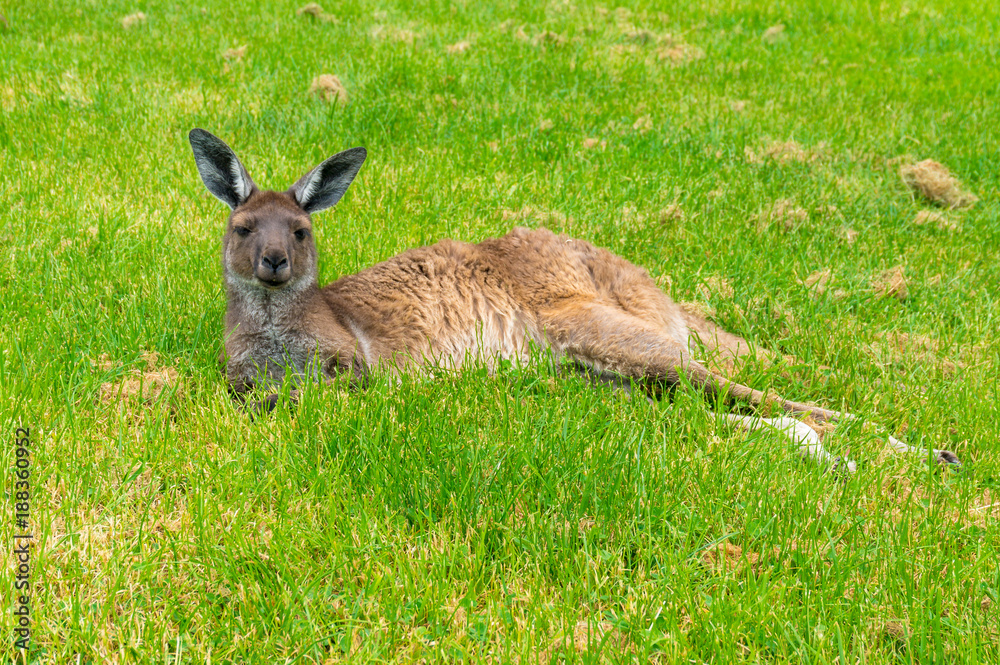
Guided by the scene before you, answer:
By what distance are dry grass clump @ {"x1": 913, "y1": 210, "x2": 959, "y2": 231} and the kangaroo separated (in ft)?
9.00

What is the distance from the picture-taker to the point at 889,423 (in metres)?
4.04

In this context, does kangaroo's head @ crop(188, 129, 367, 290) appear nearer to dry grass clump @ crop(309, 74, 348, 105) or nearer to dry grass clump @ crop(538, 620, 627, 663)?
dry grass clump @ crop(538, 620, 627, 663)

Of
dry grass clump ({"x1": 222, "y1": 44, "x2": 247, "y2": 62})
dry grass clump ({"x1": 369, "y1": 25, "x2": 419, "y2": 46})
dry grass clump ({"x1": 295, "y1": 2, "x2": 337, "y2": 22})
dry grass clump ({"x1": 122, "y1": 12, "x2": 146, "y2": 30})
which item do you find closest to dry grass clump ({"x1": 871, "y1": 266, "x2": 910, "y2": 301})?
dry grass clump ({"x1": 369, "y1": 25, "x2": 419, "y2": 46})

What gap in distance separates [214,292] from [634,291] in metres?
2.56

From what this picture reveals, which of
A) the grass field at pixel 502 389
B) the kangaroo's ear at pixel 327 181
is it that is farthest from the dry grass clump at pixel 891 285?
the kangaroo's ear at pixel 327 181

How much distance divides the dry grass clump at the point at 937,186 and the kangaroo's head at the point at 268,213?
201 inches

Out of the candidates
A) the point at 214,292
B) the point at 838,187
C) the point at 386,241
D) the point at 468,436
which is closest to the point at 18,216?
the point at 214,292

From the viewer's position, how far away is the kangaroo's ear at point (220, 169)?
4295 mm

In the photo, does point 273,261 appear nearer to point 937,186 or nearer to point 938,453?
point 938,453

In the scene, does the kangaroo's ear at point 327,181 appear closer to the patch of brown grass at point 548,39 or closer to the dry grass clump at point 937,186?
the dry grass clump at point 937,186

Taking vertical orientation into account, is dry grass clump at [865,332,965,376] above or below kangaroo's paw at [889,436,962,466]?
below

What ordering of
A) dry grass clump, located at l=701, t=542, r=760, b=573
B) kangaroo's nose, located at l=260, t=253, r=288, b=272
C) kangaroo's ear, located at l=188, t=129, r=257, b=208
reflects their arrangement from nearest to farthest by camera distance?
dry grass clump, located at l=701, t=542, r=760, b=573 < kangaroo's nose, located at l=260, t=253, r=288, b=272 < kangaroo's ear, located at l=188, t=129, r=257, b=208

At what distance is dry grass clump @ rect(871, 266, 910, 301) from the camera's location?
5379 millimetres

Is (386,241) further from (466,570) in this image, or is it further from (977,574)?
(977,574)
